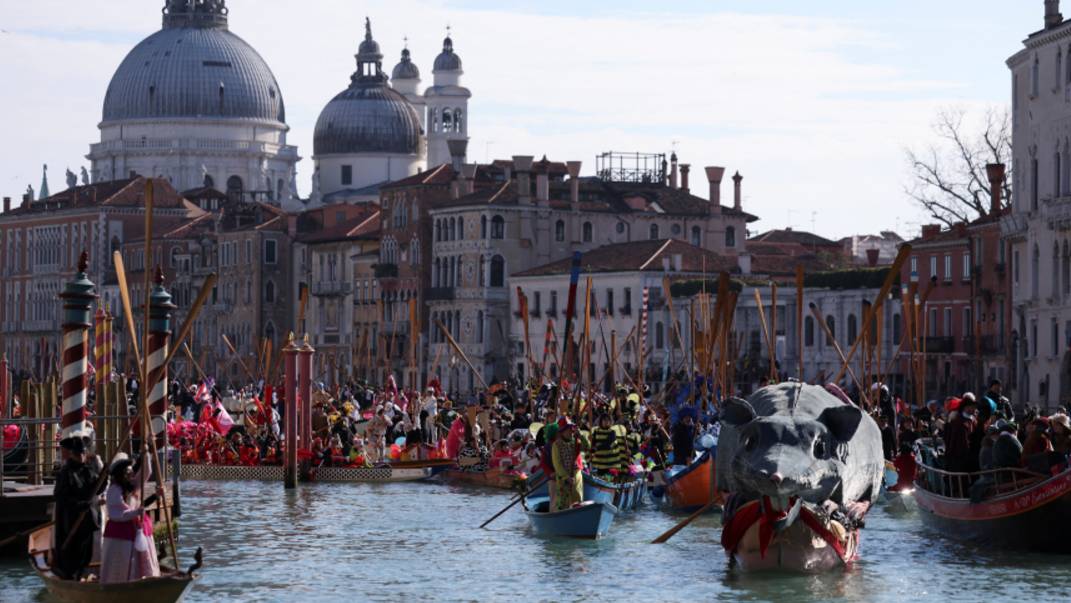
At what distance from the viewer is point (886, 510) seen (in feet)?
104

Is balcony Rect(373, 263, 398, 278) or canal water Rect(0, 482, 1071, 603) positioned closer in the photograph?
canal water Rect(0, 482, 1071, 603)

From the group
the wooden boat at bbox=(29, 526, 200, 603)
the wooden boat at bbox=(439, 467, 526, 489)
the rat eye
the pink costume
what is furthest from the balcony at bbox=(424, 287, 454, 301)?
the pink costume

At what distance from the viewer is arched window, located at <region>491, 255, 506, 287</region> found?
87.6 m

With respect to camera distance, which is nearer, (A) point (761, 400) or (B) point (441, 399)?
(A) point (761, 400)

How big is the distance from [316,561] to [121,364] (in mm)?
82271

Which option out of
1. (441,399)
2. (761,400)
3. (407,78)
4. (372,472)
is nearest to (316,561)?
(761,400)

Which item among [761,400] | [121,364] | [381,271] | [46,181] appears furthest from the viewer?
[46,181]

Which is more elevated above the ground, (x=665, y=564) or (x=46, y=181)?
(x=46, y=181)

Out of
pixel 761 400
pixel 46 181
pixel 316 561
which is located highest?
pixel 46 181

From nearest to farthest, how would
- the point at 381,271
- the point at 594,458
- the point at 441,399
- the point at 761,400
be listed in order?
the point at 761,400, the point at 594,458, the point at 441,399, the point at 381,271

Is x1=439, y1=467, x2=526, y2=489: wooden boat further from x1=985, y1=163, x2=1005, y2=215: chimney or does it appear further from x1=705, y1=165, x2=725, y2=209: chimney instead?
x1=705, y1=165, x2=725, y2=209: chimney

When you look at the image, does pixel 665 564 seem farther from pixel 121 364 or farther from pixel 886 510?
Result: pixel 121 364

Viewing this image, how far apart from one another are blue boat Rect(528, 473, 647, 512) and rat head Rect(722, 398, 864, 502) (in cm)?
469

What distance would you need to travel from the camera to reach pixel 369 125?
408ft
